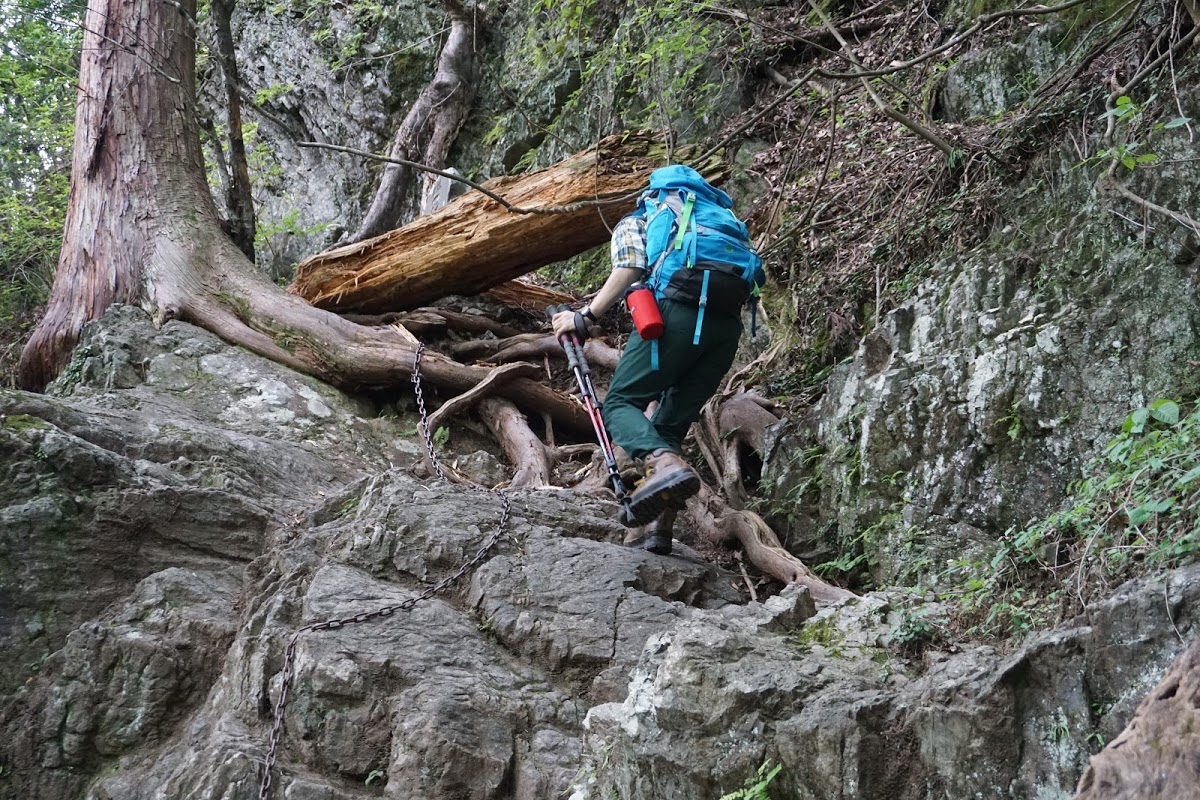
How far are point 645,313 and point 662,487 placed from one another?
925mm

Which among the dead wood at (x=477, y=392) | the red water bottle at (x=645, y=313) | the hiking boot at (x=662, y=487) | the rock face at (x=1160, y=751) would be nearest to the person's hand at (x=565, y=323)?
the red water bottle at (x=645, y=313)

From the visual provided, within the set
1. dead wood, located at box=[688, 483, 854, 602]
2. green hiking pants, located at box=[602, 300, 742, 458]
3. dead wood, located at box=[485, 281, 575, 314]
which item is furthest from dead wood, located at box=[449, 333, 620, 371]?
green hiking pants, located at box=[602, 300, 742, 458]

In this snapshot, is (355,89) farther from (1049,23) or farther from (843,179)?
(1049,23)

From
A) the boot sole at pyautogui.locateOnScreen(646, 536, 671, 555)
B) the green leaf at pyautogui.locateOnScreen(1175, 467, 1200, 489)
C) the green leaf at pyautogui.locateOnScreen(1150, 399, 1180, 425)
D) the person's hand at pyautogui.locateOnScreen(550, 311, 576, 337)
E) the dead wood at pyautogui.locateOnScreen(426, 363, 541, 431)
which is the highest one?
the dead wood at pyautogui.locateOnScreen(426, 363, 541, 431)

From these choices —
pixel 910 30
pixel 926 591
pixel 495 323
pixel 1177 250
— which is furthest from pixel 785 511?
pixel 910 30

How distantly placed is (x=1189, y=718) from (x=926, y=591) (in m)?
2.03

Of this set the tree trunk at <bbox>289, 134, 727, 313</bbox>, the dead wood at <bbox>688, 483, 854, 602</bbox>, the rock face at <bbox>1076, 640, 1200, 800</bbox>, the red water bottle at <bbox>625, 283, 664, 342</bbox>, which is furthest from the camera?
the tree trunk at <bbox>289, 134, 727, 313</bbox>

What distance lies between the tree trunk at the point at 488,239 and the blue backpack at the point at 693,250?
9.44 feet

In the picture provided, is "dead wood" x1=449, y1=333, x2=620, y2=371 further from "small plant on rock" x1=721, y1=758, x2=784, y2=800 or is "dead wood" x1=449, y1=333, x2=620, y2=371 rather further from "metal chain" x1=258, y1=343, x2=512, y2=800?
"small plant on rock" x1=721, y1=758, x2=784, y2=800

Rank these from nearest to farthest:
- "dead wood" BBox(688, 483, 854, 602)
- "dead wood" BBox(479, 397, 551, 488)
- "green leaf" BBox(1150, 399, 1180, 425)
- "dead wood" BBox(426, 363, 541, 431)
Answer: "green leaf" BBox(1150, 399, 1180, 425) → "dead wood" BBox(688, 483, 854, 602) → "dead wood" BBox(479, 397, 551, 488) → "dead wood" BBox(426, 363, 541, 431)

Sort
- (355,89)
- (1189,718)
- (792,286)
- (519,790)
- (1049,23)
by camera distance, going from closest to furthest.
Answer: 1. (1189,718)
2. (519,790)
3. (1049,23)
4. (792,286)
5. (355,89)

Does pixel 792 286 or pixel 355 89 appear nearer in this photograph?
pixel 792 286

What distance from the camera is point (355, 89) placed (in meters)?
13.9

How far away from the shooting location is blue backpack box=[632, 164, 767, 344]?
16.8ft
